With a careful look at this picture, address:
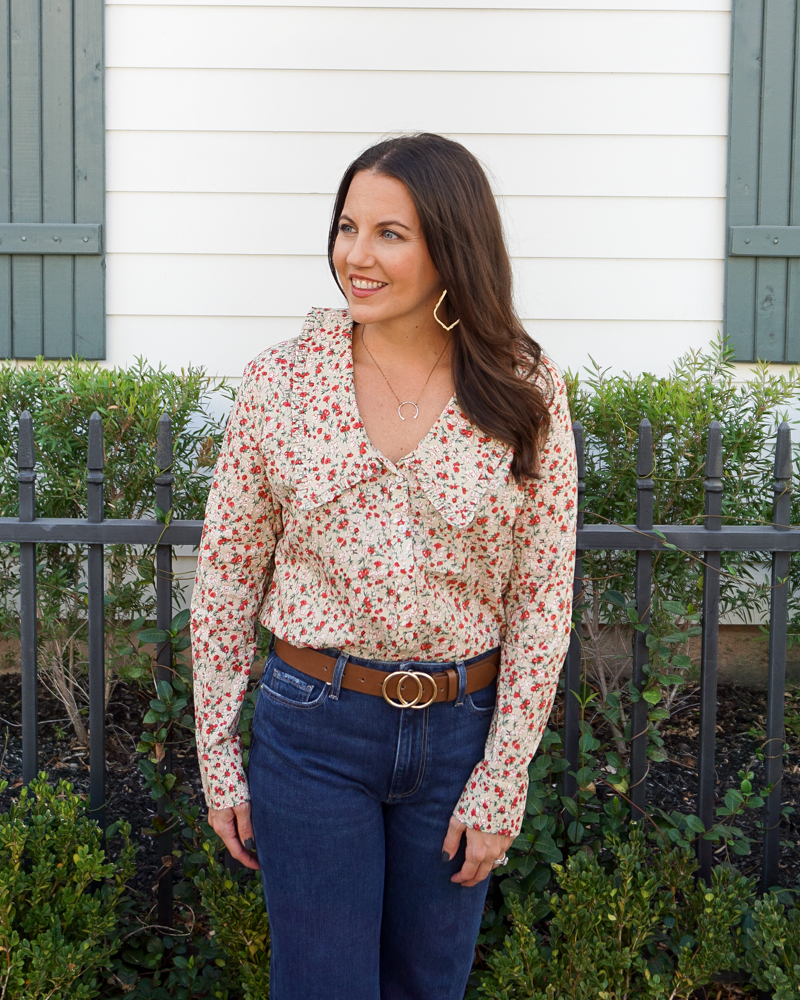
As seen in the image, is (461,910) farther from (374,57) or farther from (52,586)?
(374,57)

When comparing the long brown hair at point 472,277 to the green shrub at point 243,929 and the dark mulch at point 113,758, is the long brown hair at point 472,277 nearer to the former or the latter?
the green shrub at point 243,929

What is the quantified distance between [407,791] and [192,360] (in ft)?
9.23

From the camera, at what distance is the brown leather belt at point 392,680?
1.55m

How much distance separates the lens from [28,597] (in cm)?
245

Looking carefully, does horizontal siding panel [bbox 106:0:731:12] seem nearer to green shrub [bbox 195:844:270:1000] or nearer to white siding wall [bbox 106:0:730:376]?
white siding wall [bbox 106:0:730:376]

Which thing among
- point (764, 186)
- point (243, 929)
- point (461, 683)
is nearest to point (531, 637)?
point (461, 683)

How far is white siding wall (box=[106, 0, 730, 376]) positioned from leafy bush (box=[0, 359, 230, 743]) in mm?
718

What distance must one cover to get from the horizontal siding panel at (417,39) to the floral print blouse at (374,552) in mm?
2672

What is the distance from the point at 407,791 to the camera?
1.58 meters

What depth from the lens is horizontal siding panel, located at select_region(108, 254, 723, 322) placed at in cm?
397

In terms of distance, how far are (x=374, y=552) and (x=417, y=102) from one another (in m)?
2.96

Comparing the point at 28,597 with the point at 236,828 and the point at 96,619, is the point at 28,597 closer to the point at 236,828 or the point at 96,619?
the point at 96,619

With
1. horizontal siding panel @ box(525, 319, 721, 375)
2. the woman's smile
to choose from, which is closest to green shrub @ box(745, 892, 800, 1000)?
the woman's smile

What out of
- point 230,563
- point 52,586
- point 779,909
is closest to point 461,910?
point 230,563
